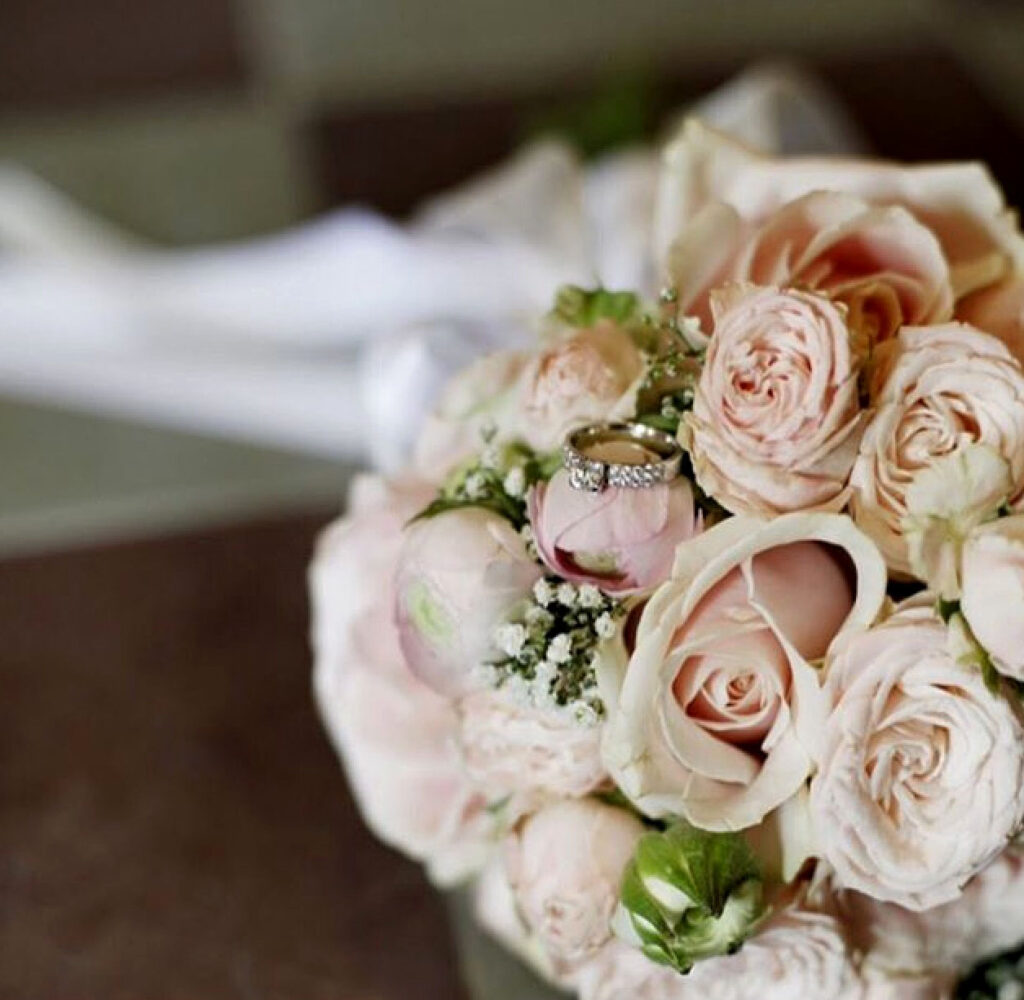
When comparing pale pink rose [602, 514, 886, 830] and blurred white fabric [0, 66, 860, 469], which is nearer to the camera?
pale pink rose [602, 514, 886, 830]

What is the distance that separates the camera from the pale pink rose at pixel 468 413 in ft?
2.01

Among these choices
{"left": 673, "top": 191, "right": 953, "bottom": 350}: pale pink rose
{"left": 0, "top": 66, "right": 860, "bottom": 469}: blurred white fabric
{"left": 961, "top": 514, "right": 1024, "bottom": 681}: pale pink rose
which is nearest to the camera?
{"left": 961, "top": 514, "right": 1024, "bottom": 681}: pale pink rose


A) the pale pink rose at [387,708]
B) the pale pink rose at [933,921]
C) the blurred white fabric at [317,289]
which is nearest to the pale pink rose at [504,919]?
the pale pink rose at [387,708]

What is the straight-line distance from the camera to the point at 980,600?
476mm

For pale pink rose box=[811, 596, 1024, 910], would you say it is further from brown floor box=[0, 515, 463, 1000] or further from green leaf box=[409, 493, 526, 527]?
brown floor box=[0, 515, 463, 1000]

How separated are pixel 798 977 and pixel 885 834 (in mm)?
63

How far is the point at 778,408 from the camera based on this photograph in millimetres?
501

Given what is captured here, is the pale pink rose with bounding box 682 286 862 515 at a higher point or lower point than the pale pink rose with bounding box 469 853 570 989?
higher

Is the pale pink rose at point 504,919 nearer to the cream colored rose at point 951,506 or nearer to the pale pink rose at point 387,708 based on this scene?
the pale pink rose at point 387,708

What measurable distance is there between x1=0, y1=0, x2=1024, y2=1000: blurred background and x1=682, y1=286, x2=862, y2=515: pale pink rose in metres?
0.32

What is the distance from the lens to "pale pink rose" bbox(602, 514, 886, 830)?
19.9 inches

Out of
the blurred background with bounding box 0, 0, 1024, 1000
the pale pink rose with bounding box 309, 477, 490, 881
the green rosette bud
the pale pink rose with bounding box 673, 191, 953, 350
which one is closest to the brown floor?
the blurred background with bounding box 0, 0, 1024, 1000

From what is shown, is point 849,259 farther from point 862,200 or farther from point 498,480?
point 498,480

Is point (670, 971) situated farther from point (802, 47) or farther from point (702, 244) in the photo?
point (802, 47)
